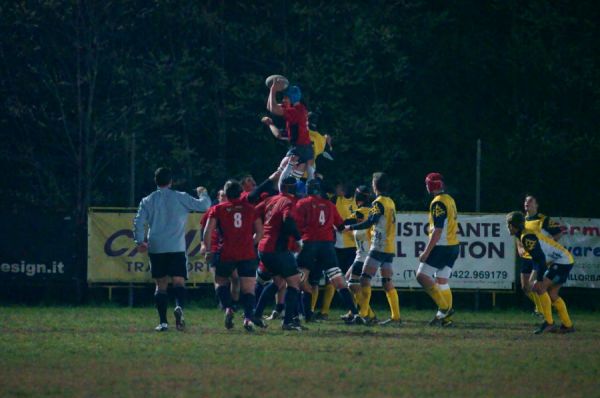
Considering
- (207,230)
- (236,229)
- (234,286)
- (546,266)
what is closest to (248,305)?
(236,229)

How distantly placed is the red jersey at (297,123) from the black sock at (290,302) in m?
2.62

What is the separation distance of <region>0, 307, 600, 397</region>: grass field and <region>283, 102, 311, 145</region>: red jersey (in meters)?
2.96

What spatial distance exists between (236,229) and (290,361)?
4.34m

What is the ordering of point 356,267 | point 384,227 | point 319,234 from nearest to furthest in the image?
point 319,234 < point 384,227 < point 356,267

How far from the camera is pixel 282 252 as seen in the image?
18.8m

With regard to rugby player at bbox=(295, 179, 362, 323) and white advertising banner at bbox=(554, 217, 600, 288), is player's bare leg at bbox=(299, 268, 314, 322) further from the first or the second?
white advertising banner at bbox=(554, 217, 600, 288)

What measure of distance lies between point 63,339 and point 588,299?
12936 mm

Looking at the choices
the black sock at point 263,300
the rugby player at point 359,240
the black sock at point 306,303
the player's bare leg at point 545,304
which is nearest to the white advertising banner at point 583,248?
the rugby player at point 359,240

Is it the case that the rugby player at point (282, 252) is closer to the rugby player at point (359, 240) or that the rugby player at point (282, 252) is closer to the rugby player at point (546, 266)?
the rugby player at point (359, 240)

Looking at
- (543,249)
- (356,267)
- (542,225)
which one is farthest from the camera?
(356,267)

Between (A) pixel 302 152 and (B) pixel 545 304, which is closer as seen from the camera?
(B) pixel 545 304

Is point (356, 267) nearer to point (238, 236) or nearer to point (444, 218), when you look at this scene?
point (444, 218)

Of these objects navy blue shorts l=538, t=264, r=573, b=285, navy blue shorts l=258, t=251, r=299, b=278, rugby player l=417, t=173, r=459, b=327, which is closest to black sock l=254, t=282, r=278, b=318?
navy blue shorts l=258, t=251, r=299, b=278

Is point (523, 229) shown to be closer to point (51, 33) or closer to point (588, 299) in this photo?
point (588, 299)
